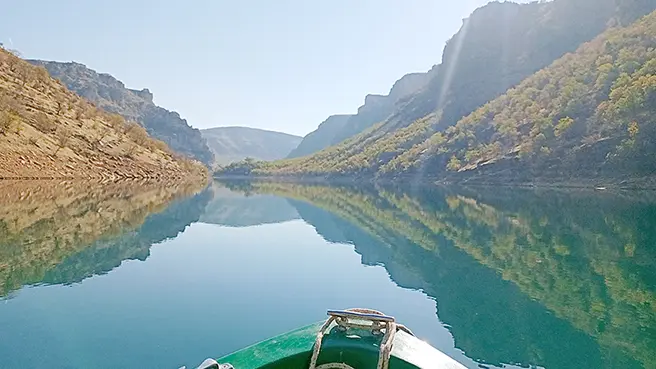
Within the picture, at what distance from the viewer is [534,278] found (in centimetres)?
1446

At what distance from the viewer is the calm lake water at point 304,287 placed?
845 cm

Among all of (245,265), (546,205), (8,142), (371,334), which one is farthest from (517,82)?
(371,334)

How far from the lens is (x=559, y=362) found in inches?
316

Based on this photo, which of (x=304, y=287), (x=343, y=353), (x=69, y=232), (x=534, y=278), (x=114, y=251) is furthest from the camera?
(x=69, y=232)

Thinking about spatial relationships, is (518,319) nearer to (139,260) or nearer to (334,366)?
(334,366)

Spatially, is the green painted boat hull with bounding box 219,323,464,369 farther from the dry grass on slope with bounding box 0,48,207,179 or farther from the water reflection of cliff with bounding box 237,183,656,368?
the dry grass on slope with bounding box 0,48,207,179

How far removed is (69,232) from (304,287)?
12.3 meters

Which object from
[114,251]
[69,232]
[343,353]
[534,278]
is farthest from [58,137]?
[343,353]

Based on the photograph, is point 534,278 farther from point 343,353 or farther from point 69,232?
point 69,232

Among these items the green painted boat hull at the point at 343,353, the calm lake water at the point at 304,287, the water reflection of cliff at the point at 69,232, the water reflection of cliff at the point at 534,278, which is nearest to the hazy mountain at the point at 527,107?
the water reflection of cliff at the point at 534,278

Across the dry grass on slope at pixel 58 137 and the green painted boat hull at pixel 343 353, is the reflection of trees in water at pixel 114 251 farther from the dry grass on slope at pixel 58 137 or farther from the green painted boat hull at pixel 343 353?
the dry grass on slope at pixel 58 137

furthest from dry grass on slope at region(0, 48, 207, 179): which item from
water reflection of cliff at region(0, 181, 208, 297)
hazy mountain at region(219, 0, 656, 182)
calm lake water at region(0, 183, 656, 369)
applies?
hazy mountain at region(219, 0, 656, 182)

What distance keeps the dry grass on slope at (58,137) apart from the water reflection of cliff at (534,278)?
32122 millimetres

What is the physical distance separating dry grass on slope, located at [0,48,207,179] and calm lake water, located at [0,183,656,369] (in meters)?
22.7
